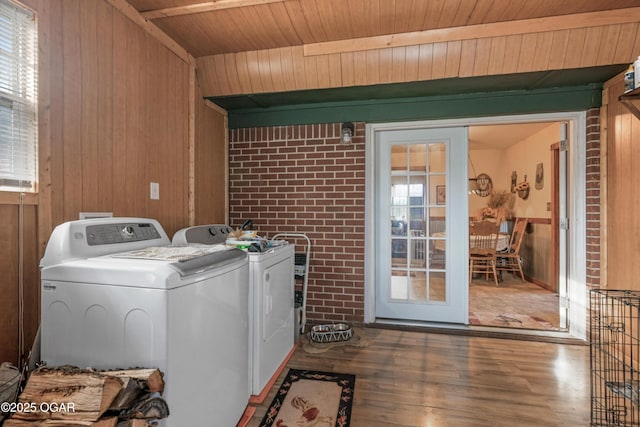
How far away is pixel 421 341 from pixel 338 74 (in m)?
2.39

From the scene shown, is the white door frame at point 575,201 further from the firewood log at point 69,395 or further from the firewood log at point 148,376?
the firewood log at point 69,395

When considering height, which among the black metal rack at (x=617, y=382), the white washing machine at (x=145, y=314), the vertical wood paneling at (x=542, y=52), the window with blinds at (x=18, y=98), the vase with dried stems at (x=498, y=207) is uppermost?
the vertical wood paneling at (x=542, y=52)

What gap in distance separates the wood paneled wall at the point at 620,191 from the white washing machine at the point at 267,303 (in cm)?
256

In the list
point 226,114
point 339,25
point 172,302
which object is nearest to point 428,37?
point 339,25

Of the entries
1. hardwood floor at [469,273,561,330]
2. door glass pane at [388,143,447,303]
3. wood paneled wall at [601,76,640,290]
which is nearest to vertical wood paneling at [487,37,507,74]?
door glass pane at [388,143,447,303]

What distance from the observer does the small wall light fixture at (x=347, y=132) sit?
2977 millimetres

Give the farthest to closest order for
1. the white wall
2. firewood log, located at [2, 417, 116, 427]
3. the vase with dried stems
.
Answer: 1. the vase with dried stems
2. the white wall
3. firewood log, located at [2, 417, 116, 427]

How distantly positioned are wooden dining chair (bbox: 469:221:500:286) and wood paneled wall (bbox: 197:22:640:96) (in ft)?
9.18

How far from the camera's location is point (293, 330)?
8.58 feet

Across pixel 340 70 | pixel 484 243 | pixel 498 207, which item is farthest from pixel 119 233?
pixel 498 207

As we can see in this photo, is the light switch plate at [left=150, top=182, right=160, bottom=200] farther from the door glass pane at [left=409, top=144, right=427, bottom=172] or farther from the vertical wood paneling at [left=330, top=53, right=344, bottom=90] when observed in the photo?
the door glass pane at [left=409, top=144, right=427, bottom=172]

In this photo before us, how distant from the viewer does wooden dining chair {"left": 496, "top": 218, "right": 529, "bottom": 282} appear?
5.01m

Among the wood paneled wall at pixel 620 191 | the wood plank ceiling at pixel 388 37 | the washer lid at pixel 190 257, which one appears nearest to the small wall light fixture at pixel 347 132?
the wood plank ceiling at pixel 388 37

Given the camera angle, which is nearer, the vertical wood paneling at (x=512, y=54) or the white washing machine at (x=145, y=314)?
the white washing machine at (x=145, y=314)
